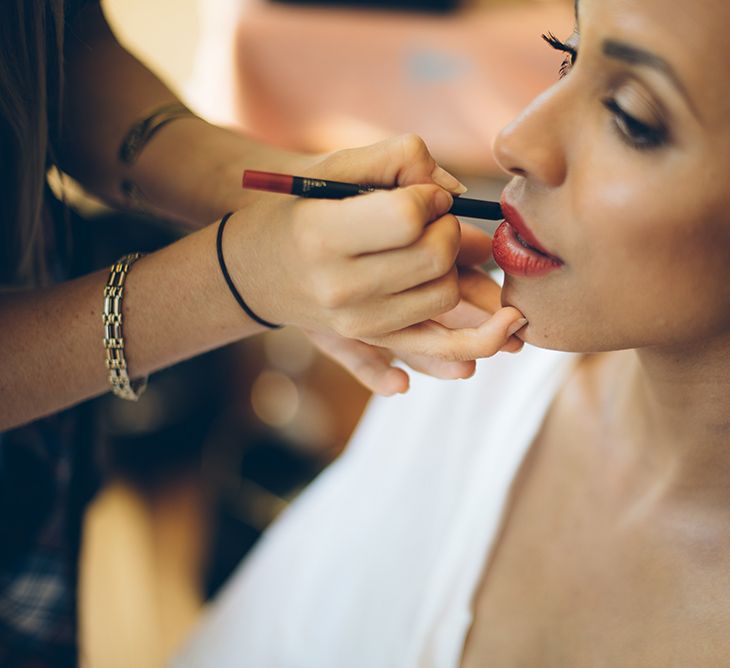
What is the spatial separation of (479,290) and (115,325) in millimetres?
394

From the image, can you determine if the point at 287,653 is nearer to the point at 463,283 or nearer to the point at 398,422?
the point at 398,422

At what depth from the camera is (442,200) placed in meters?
0.64

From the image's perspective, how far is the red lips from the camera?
27.1 inches

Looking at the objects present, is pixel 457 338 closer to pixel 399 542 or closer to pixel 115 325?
pixel 115 325

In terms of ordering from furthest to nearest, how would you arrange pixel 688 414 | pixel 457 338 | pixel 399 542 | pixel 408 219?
1. pixel 399 542
2. pixel 688 414
3. pixel 457 338
4. pixel 408 219

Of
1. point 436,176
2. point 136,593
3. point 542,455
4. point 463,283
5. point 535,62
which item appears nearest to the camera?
point 436,176

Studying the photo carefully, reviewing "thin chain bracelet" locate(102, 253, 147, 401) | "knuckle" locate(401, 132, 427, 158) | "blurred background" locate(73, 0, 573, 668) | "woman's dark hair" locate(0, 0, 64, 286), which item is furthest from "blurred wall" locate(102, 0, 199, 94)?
"knuckle" locate(401, 132, 427, 158)

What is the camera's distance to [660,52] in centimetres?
58

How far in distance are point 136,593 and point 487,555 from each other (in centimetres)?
121

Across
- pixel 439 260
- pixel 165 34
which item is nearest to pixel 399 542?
pixel 439 260

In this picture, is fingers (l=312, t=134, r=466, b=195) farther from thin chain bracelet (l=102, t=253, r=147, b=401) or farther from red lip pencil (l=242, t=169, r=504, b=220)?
thin chain bracelet (l=102, t=253, r=147, b=401)

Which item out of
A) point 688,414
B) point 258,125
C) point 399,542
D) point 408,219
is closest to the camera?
point 408,219

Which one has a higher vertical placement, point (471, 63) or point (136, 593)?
→ point (471, 63)

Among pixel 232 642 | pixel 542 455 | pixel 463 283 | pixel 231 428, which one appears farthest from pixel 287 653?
pixel 231 428
